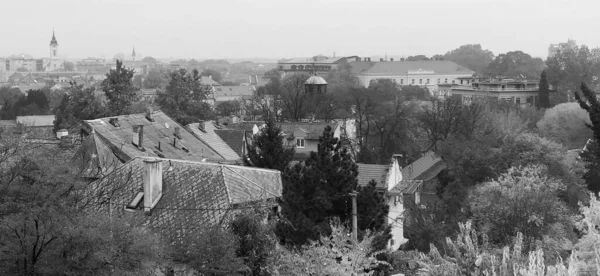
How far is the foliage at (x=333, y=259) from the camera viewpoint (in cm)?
1991

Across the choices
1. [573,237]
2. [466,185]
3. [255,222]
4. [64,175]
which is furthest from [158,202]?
[466,185]

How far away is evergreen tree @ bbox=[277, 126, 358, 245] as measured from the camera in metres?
22.4

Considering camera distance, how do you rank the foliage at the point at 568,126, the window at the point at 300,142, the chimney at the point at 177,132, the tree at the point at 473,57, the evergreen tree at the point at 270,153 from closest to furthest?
the evergreen tree at the point at 270,153
the chimney at the point at 177,132
the window at the point at 300,142
the foliage at the point at 568,126
the tree at the point at 473,57

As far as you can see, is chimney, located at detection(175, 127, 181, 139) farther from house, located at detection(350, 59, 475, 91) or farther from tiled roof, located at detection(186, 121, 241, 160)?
house, located at detection(350, 59, 475, 91)

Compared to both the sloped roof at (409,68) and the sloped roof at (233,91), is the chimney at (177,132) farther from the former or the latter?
the sloped roof at (409,68)

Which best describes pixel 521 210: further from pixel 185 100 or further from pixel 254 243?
pixel 185 100

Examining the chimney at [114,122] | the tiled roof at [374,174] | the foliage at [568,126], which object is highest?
the chimney at [114,122]

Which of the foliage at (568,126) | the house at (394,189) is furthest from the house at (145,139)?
the foliage at (568,126)

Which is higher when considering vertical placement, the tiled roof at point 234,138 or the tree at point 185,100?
the tree at point 185,100

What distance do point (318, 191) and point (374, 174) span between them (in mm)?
12257

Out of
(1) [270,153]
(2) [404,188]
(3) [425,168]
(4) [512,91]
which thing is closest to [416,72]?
(4) [512,91]

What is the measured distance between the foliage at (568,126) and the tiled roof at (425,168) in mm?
17474

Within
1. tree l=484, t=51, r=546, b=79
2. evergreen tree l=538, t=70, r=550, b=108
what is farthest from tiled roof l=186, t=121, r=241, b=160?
tree l=484, t=51, r=546, b=79

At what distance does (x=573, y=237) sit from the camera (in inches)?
1174
